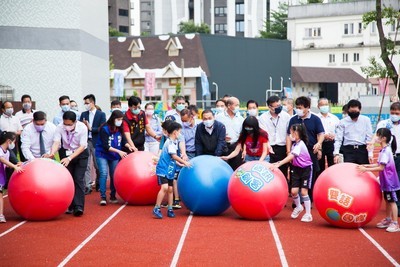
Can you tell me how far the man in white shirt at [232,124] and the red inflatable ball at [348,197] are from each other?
3414mm

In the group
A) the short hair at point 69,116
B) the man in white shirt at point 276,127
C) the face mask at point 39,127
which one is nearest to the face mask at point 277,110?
the man in white shirt at point 276,127

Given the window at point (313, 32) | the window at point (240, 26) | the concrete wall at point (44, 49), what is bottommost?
the concrete wall at point (44, 49)

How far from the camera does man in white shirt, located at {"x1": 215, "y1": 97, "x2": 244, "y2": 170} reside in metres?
14.5

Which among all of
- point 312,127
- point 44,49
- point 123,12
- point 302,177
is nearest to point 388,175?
point 302,177

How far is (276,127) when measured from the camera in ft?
46.0

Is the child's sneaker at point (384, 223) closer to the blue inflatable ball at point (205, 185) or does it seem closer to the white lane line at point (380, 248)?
the white lane line at point (380, 248)

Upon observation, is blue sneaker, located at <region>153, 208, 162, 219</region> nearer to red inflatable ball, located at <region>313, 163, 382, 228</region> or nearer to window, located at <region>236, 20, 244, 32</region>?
red inflatable ball, located at <region>313, 163, 382, 228</region>

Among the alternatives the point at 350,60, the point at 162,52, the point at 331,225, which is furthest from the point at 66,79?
the point at 350,60

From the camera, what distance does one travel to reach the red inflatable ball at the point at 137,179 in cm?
1388

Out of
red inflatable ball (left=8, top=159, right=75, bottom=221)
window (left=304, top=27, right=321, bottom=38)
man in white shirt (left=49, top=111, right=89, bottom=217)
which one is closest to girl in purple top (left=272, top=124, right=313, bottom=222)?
man in white shirt (left=49, top=111, right=89, bottom=217)

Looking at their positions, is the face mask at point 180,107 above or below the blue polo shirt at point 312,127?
above

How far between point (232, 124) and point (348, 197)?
4259mm

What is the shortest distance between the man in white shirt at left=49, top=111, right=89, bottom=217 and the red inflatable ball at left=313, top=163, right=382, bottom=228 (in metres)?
4.30

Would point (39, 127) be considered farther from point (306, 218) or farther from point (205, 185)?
point (306, 218)
